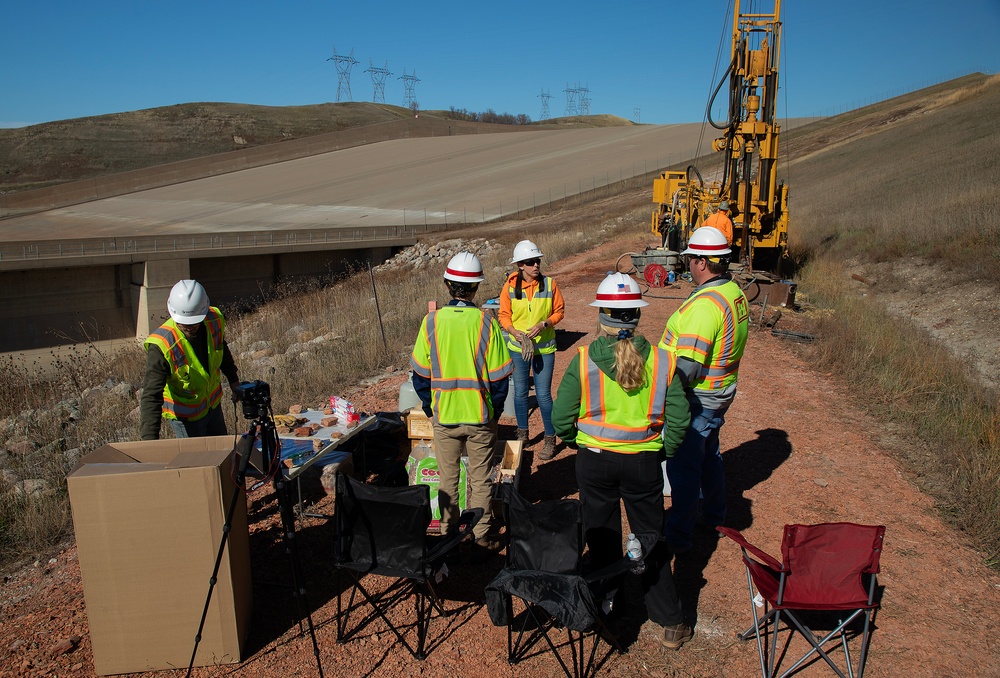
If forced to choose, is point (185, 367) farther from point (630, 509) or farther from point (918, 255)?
point (918, 255)

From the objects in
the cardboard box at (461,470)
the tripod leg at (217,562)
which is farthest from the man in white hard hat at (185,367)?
the cardboard box at (461,470)

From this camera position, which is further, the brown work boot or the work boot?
the work boot

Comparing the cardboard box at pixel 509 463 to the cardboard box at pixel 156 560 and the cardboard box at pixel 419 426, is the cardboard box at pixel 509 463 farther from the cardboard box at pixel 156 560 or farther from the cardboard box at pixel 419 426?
the cardboard box at pixel 156 560

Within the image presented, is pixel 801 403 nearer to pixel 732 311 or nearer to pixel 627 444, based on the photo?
pixel 732 311

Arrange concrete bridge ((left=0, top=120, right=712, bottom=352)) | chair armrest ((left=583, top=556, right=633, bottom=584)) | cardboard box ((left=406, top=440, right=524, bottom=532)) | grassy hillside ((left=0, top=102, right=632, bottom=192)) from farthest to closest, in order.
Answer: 1. grassy hillside ((left=0, top=102, right=632, bottom=192))
2. concrete bridge ((left=0, top=120, right=712, bottom=352))
3. cardboard box ((left=406, top=440, right=524, bottom=532))
4. chair armrest ((left=583, top=556, right=633, bottom=584))

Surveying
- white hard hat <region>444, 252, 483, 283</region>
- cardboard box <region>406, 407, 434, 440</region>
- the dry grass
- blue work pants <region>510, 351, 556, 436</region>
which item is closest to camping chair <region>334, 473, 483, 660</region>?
white hard hat <region>444, 252, 483, 283</region>

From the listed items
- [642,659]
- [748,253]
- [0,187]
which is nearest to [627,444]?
[642,659]

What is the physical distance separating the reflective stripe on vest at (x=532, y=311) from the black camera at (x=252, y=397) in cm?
254

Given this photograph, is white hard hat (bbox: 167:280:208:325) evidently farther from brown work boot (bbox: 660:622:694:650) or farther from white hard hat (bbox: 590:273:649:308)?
brown work boot (bbox: 660:622:694:650)

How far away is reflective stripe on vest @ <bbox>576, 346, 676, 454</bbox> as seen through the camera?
333cm

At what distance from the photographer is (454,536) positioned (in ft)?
11.9

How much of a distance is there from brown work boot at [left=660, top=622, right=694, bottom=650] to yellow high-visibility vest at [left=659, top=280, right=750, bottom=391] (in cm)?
131

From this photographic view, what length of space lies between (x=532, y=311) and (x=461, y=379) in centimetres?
181

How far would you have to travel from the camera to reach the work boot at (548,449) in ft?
18.8
